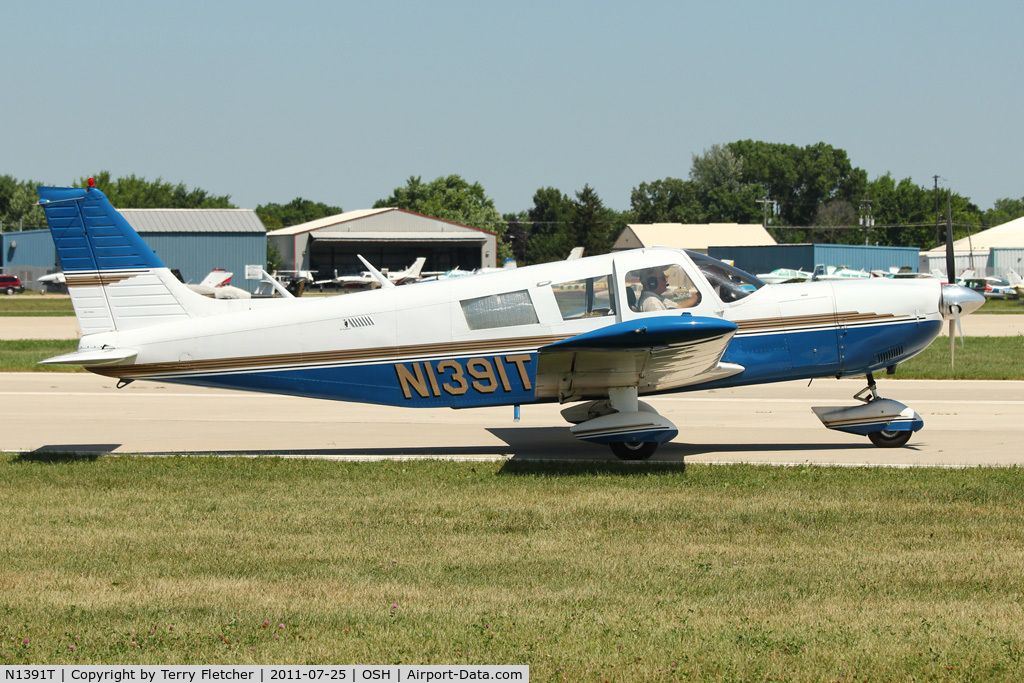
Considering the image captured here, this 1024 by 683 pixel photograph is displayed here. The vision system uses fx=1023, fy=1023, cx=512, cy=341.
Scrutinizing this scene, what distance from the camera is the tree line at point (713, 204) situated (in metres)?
118

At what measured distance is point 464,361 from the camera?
1070 centimetres

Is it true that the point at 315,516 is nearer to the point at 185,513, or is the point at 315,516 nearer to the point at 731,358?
the point at 185,513

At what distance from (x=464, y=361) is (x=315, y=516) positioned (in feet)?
9.18

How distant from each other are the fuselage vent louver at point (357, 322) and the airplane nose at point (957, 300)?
19.9ft

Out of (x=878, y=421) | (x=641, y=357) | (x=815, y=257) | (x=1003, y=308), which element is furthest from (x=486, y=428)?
(x=815, y=257)

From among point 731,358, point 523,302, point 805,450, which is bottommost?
point 805,450

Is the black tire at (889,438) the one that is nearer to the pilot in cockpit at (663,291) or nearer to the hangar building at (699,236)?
the pilot in cockpit at (663,291)

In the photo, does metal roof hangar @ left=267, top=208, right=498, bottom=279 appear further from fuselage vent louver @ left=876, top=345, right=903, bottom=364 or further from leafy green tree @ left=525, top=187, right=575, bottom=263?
fuselage vent louver @ left=876, top=345, right=903, bottom=364

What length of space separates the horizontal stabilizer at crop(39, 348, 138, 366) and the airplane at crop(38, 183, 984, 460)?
2 cm

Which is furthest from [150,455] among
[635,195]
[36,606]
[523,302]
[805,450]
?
[635,195]

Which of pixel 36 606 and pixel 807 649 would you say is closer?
pixel 807 649

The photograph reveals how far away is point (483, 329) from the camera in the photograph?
34.9 feet

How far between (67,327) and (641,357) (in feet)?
105
